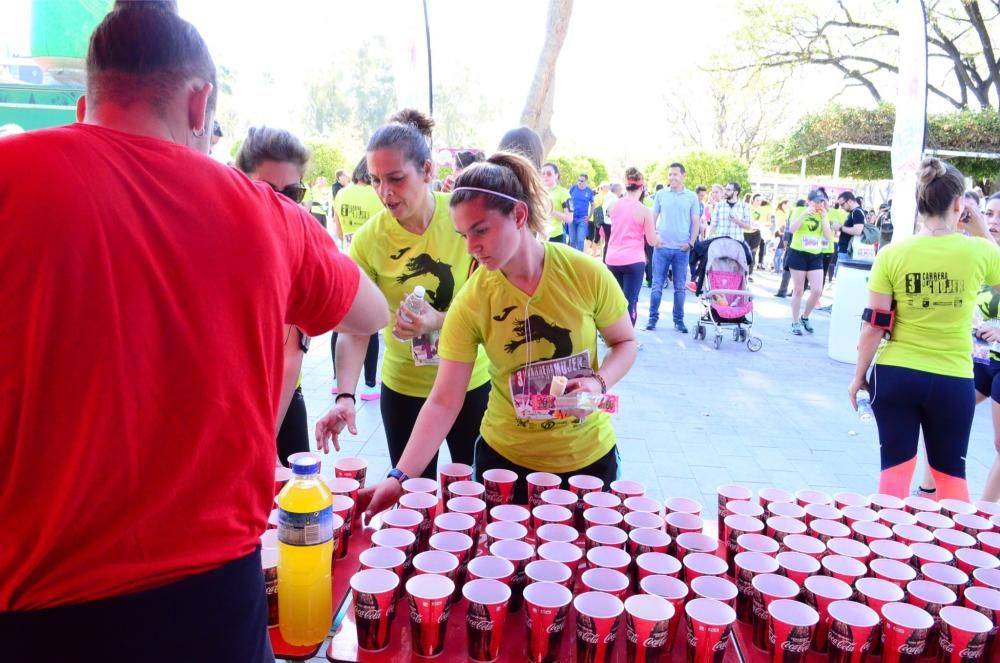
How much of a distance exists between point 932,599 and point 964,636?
122mm

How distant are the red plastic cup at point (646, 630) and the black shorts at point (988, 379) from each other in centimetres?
315

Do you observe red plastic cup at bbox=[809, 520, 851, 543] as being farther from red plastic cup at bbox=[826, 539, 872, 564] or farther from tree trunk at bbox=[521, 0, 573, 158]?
tree trunk at bbox=[521, 0, 573, 158]

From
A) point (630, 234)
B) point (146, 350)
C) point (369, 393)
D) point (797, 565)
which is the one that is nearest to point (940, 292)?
point (797, 565)

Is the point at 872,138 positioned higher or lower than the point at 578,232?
higher

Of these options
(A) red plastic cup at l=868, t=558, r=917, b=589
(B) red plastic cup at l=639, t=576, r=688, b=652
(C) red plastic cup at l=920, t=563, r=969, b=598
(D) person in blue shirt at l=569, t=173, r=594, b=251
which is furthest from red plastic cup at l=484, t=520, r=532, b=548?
(D) person in blue shirt at l=569, t=173, r=594, b=251

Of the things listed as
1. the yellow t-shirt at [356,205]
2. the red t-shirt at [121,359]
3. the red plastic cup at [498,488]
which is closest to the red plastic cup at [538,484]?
the red plastic cup at [498,488]

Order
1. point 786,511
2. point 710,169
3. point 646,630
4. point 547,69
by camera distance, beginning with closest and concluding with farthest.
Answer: point 646,630
point 786,511
point 547,69
point 710,169

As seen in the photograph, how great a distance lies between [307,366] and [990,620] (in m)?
6.33

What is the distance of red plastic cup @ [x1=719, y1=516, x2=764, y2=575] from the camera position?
5.76 feet

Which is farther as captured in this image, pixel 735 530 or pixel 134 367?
pixel 735 530

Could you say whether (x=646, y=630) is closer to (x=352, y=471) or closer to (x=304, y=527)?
(x=304, y=527)

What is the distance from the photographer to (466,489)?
1.94 metres

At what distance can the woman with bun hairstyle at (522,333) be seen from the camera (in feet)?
7.14

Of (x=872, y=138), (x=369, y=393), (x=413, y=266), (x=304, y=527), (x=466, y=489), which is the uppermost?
(x=872, y=138)
